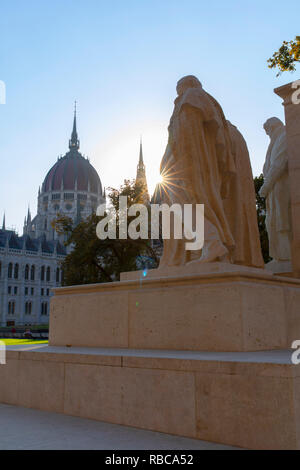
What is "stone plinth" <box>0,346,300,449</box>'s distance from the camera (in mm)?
3078

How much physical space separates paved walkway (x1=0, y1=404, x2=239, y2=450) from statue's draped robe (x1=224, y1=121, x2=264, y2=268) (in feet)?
10.9

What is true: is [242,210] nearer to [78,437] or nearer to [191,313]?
[191,313]

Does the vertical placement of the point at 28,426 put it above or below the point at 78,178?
below

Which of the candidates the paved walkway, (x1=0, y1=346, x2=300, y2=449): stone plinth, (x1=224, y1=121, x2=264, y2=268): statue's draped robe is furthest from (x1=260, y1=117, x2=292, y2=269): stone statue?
the paved walkway

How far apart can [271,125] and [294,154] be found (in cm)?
119

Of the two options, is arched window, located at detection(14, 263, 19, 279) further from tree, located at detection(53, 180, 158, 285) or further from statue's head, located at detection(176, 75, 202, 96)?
statue's head, located at detection(176, 75, 202, 96)

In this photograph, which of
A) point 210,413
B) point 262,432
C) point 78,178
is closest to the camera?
point 262,432

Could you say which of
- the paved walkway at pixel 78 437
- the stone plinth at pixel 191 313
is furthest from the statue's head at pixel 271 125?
the paved walkway at pixel 78 437

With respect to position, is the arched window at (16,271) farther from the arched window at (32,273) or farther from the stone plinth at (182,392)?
the stone plinth at (182,392)

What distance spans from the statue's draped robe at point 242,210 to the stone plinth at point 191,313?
0.95 m

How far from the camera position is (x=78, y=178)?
120m
